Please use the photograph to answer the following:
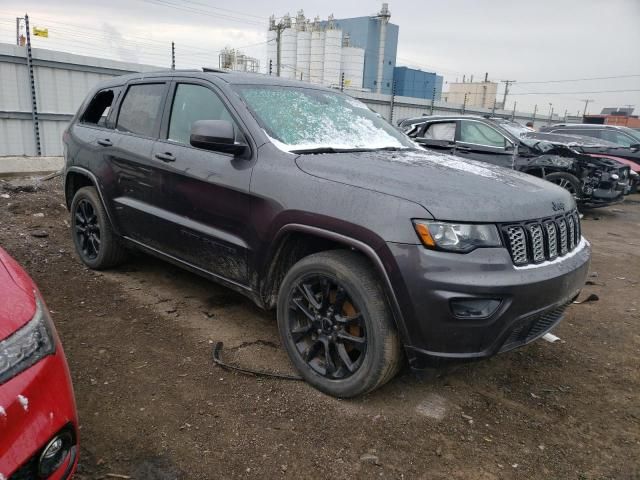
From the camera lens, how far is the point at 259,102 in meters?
3.23

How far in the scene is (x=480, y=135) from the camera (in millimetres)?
8695

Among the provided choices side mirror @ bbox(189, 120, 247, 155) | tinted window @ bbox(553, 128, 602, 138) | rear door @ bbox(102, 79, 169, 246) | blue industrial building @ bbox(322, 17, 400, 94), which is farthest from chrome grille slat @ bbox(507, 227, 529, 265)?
blue industrial building @ bbox(322, 17, 400, 94)

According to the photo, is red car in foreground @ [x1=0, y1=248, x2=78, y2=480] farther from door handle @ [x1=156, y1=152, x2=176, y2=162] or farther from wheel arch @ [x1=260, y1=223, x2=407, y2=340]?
door handle @ [x1=156, y1=152, x2=176, y2=162]

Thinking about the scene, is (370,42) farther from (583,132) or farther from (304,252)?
(304,252)

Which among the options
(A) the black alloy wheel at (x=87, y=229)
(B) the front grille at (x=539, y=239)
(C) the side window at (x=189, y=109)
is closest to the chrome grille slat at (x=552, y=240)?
(B) the front grille at (x=539, y=239)

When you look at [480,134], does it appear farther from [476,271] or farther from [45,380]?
[45,380]

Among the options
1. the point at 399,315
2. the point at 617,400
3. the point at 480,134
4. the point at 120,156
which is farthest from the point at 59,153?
the point at 617,400

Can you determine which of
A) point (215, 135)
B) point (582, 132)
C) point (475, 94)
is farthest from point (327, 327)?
point (475, 94)

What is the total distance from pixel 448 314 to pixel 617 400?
1.45 m

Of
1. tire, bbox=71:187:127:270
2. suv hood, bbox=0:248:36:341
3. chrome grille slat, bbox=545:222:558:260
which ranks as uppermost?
chrome grille slat, bbox=545:222:558:260

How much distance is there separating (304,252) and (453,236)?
3.18 ft

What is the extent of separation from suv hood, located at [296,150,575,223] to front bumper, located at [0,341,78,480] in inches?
62.4

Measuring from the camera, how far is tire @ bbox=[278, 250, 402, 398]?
244 cm

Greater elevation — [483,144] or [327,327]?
[483,144]
